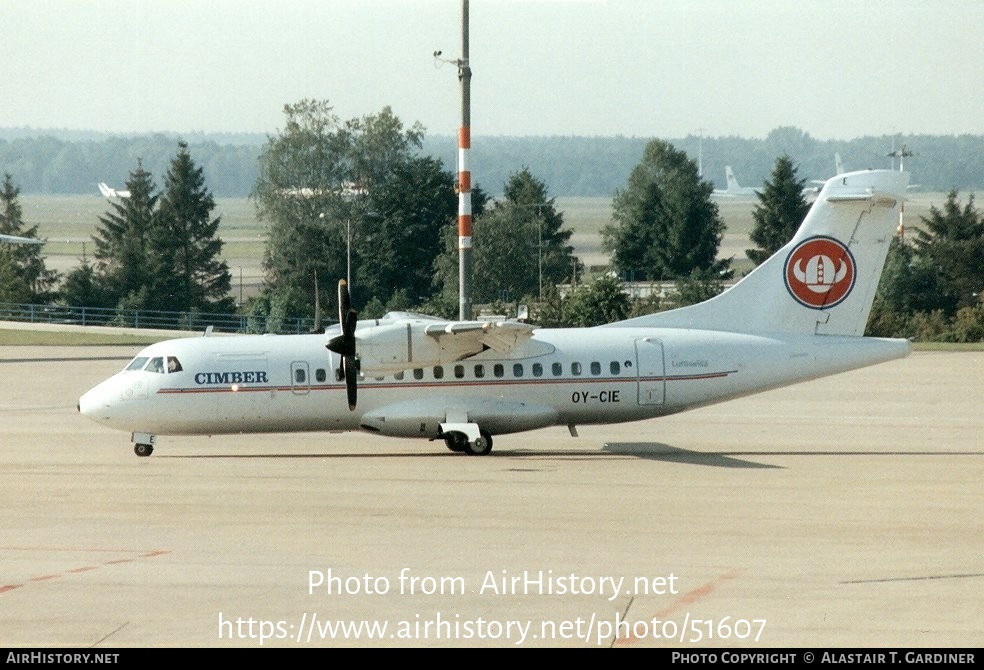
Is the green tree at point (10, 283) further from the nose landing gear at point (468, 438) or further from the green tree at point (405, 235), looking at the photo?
the nose landing gear at point (468, 438)

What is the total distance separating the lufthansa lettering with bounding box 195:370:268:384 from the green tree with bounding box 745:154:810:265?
66958 millimetres

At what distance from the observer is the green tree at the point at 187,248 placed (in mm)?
81062

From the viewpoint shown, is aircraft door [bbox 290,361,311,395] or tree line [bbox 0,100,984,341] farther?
tree line [bbox 0,100,984,341]

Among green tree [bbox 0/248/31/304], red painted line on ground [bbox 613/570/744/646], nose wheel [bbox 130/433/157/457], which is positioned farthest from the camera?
green tree [bbox 0/248/31/304]

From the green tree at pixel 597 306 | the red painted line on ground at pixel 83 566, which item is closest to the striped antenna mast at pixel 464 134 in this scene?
the red painted line on ground at pixel 83 566

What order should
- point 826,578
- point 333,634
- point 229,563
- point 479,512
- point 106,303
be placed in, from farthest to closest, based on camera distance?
point 106,303, point 479,512, point 229,563, point 826,578, point 333,634

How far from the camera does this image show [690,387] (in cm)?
2838

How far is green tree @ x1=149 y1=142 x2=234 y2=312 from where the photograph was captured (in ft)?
266

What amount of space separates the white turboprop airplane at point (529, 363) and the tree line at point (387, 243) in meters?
35.5

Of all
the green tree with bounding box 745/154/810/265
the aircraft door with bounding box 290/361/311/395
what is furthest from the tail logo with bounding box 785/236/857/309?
the green tree with bounding box 745/154/810/265

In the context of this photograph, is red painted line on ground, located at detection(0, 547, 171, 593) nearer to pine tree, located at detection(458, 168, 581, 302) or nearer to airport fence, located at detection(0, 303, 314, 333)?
airport fence, located at detection(0, 303, 314, 333)
